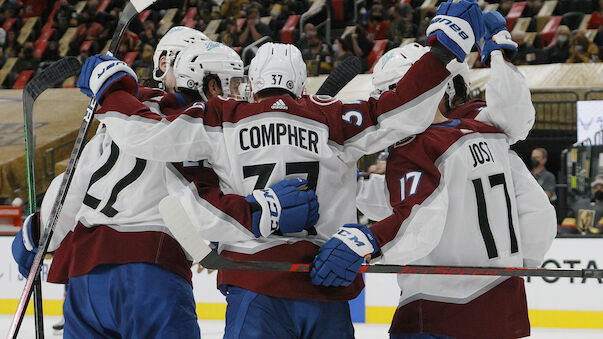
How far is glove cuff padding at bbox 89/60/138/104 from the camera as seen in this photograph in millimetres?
2197

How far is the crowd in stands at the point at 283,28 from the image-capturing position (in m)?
8.02

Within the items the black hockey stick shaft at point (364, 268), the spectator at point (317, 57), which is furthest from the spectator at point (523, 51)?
the black hockey stick shaft at point (364, 268)

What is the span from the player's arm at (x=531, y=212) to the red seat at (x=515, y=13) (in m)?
6.65

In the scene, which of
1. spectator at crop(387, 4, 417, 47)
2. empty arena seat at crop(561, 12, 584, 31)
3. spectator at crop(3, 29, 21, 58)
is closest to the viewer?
empty arena seat at crop(561, 12, 584, 31)

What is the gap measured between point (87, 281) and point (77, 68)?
0.73 metres

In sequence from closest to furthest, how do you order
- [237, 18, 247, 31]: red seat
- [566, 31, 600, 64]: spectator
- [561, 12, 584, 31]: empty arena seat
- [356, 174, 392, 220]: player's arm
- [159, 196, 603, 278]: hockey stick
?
[159, 196, 603, 278]: hockey stick < [356, 174, 392, 220]: player's arm < [566, 31, 600, 64]: spectator < [561, 12, 584, 31]: empty arena seat < [237, 18, 247, 31]: red seat

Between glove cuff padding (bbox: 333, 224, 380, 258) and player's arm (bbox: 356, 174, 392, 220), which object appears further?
player's arm (bbox: 356, 174, 392, 220)

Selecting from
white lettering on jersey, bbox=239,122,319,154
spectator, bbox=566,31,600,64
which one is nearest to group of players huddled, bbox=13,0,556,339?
white lettering on jersey, bbox=239,122,319,154

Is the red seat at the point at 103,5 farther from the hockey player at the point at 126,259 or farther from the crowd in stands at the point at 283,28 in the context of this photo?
the hockey player at the point at 126,259

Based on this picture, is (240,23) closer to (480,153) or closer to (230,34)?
(230,34)

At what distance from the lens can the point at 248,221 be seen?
6.64 feet

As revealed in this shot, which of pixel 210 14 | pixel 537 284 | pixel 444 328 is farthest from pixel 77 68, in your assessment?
pixel 210 14

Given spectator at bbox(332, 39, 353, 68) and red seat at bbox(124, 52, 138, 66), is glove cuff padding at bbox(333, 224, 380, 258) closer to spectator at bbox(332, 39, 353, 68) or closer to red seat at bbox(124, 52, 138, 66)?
spectator at bbox(332, 39, 353, 68)

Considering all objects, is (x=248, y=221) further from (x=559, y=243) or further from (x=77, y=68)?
(x=559, y=243)
